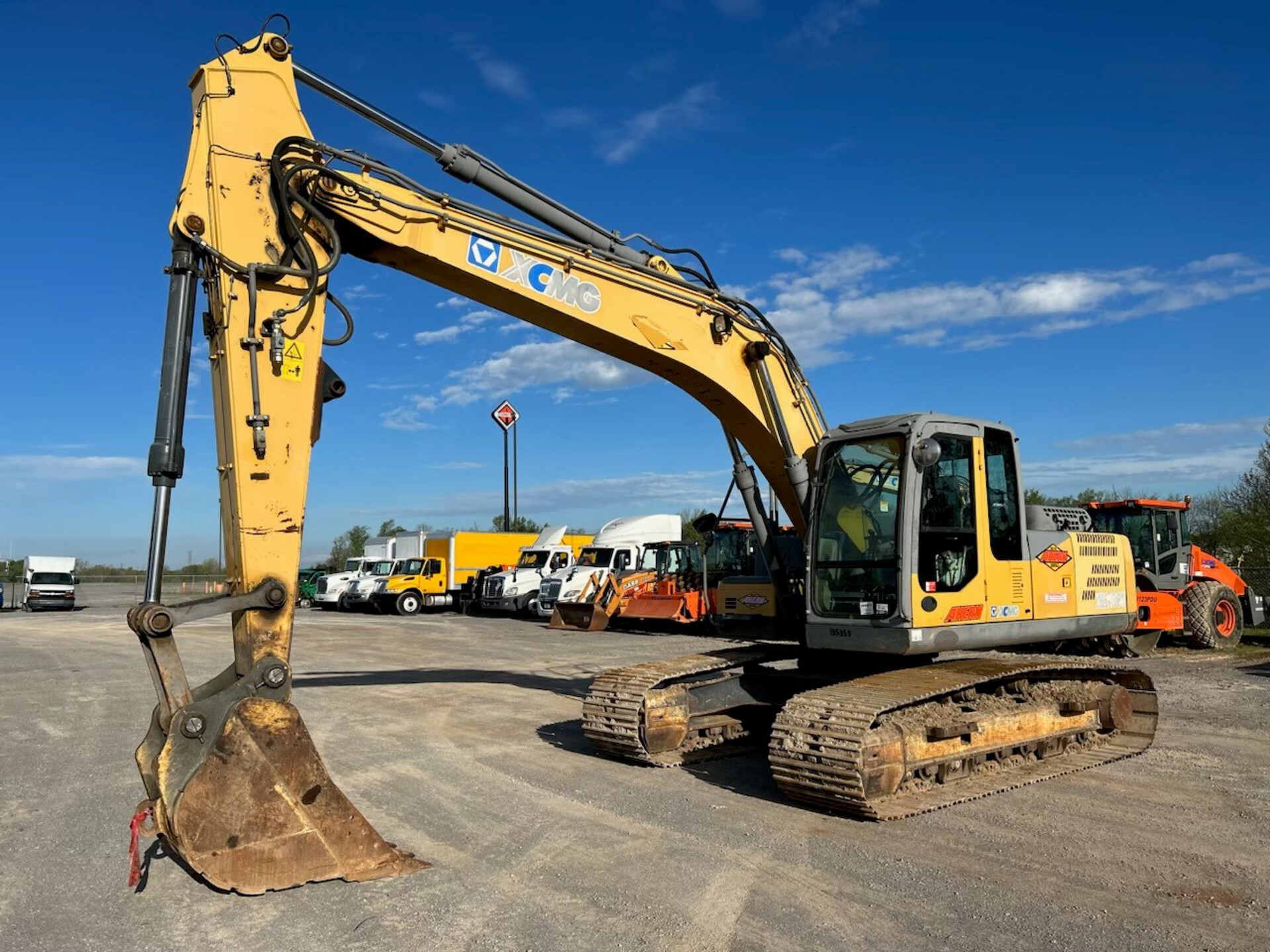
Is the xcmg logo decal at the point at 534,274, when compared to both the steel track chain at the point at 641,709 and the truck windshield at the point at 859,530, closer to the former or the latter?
the truck windshield at the point at 859,530

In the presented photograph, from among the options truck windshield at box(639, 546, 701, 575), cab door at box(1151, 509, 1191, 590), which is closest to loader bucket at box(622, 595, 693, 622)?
truck windshield at box(639, 546, 701, 575)

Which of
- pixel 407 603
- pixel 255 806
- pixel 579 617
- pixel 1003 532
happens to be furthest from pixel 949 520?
pixel 407 603

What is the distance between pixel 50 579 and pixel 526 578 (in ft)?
76.9

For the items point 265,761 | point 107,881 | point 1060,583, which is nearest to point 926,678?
point 1060,583

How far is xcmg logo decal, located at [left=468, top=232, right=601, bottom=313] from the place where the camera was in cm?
705

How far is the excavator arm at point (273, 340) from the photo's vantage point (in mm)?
4863

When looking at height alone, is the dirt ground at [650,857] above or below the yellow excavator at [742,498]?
below

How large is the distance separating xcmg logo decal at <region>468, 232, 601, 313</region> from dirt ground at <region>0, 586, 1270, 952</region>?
3.79 metres

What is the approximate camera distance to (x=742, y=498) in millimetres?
8891

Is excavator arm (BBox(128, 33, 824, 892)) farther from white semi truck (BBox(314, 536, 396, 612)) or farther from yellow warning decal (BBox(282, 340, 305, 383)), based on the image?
white semi truck (BBox(314, 536, 396, 612))

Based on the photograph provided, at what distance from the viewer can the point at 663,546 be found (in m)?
25.4

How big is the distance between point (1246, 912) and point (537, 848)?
377cm

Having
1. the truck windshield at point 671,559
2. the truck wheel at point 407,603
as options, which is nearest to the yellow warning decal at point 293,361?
the truck windshield at point 671,559

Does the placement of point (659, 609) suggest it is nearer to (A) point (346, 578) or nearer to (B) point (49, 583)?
(A) point (346, 578)
